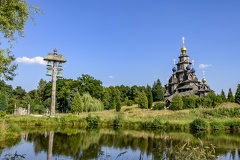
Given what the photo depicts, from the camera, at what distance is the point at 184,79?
186 feet

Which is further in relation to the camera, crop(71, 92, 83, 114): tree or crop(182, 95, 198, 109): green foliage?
crop(182, 95, 198, 109): green foliage

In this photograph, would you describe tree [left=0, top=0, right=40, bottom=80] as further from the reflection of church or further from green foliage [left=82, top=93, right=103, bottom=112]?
the reflection of church

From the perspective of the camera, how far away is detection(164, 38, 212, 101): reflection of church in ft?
174

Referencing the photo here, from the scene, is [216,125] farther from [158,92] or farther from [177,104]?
[158,92]

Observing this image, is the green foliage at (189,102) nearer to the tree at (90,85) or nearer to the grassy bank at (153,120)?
the grassy bank at (153,120)

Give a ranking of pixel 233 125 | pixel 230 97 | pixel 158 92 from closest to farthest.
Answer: pixel 233 125
pixel 230 97
pixel 158 92

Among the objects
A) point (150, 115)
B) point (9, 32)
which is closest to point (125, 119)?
point (150, 115)

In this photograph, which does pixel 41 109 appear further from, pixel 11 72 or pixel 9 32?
pixel 9 32

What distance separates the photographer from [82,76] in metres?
53.2

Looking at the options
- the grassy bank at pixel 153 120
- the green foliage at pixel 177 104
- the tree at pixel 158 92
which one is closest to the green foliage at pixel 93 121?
the grassy bank at pixel 153 120

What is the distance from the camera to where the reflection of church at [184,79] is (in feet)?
174

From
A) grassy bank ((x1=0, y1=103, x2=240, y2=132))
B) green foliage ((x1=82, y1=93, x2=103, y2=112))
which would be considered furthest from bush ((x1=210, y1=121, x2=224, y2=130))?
green foliage ((x1=82, y1=93, x2=103, y2=112))

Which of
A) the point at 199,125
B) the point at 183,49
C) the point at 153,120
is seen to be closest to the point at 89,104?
the point at 153,120

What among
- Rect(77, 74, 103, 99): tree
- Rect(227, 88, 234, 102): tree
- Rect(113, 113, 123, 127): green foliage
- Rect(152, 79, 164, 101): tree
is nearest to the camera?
Rect(113, 113, 123, 127): green foliage
